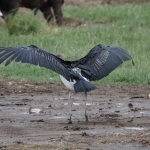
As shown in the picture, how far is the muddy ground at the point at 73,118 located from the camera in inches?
281

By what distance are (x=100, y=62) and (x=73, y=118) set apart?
81cm

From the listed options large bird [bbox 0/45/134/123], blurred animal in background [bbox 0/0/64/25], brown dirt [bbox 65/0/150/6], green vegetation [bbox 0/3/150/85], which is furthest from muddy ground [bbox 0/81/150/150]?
brown dirt [bbox 65/0/150/6]

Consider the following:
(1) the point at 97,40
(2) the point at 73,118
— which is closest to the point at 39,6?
(1) the point at 97,40

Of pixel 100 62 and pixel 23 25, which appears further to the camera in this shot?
pixel 23 25

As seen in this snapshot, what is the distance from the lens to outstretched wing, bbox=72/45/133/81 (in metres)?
8.50

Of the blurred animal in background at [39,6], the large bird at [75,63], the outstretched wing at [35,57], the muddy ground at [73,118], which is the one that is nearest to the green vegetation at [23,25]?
the blurred animal in background at [39,6]

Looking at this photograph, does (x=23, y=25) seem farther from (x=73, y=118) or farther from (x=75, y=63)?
(x=75, y=63)

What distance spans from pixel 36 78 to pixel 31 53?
14.2 feet

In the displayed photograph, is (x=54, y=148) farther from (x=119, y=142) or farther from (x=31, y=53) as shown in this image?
(x=31, y=53)

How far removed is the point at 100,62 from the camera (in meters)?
8.66

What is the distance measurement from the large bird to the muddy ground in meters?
0.48

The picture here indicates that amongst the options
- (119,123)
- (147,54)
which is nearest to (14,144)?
(119,123)

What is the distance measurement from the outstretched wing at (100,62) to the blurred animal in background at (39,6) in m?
Result: 12.3

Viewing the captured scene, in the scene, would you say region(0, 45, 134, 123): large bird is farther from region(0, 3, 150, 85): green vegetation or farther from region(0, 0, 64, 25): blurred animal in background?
region(0, 0, 64, 25): blurred animal in background
